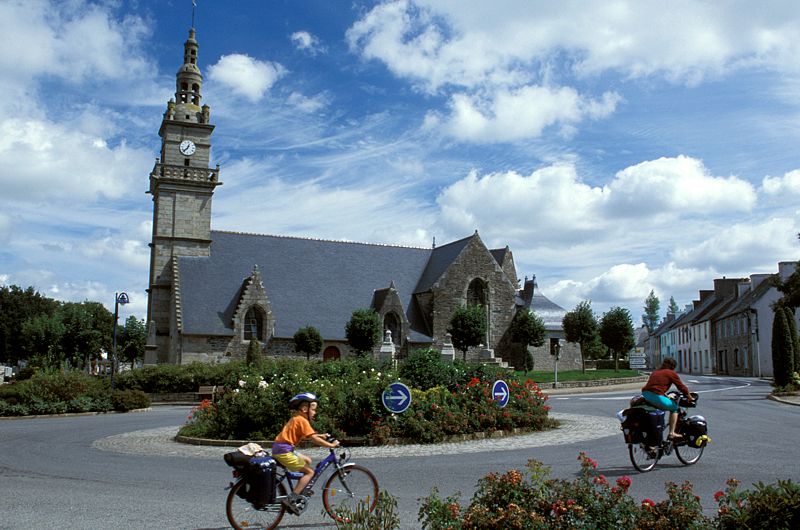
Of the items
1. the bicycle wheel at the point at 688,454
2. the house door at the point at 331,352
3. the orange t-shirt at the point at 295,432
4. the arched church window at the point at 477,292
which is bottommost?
the bicycle wheel at the point at 688,454

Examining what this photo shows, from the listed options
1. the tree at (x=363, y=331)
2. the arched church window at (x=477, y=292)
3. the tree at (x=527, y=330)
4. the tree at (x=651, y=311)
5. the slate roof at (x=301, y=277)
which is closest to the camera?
the tree at (x=363, y=331)

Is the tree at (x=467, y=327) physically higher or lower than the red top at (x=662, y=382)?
higher

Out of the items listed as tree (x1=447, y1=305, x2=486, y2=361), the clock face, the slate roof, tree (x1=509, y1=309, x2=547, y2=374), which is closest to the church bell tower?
the clock face

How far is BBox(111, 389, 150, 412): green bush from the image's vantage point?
26.8 metres

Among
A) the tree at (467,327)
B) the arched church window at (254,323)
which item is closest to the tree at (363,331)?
the arched church window at (254,323)

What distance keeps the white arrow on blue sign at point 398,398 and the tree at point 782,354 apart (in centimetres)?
2367

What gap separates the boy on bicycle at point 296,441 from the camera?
740 centimetres

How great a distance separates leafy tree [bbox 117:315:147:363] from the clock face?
2972cm

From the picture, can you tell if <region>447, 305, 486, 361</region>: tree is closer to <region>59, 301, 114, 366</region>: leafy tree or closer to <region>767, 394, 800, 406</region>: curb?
<region>767, 394, 800, 406</region>: curb

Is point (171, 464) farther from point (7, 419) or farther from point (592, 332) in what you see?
point (592, 332)

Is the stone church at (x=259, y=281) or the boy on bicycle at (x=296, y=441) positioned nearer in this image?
the boy on bicycle at (x=296, y=441)

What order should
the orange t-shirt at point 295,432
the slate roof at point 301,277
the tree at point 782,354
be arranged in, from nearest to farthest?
the orange t-shirt at point 295,432 < the tree at point 782,354 < the slate roof at point 301,277

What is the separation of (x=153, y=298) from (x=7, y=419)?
19.1m

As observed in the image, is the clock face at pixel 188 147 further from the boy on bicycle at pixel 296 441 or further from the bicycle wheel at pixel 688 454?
the boy on bicycle at pixel 296 441
